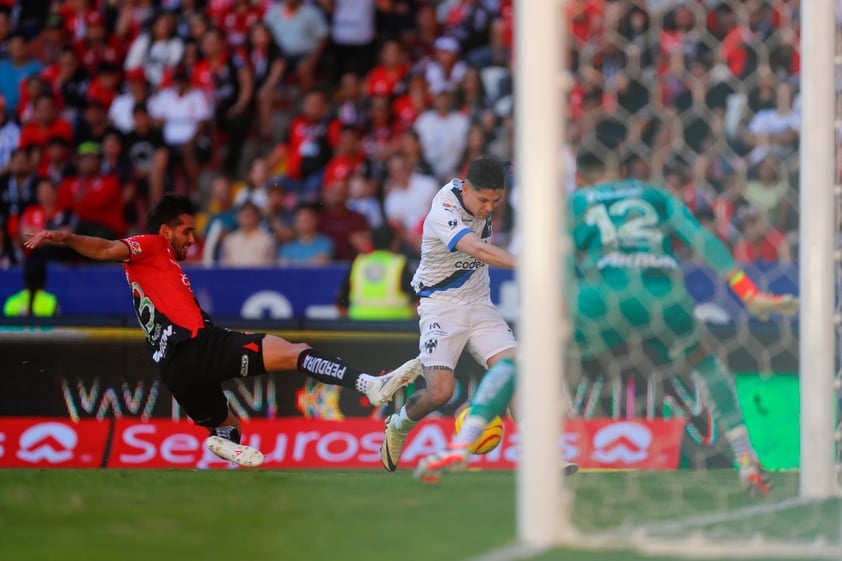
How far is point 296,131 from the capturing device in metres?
13.8

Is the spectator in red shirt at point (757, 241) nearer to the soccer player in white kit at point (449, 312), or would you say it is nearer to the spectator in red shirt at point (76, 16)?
the soccer player in white kit at point (449, 312)

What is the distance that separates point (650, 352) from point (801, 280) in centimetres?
106

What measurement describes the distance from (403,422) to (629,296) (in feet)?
6.15

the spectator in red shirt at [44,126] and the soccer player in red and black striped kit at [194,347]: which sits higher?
the spectator in red shirt at [44,126]

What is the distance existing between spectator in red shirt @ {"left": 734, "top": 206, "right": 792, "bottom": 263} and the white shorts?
3189mm

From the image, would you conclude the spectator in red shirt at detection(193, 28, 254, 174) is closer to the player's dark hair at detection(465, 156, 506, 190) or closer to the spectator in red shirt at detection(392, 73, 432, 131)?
the spectator in red shirt at detection(392, 73, 432, 131)

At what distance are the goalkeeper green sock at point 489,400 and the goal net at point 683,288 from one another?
38 centimetres

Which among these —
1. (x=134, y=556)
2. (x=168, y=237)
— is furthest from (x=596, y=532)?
(x=168, y=237)

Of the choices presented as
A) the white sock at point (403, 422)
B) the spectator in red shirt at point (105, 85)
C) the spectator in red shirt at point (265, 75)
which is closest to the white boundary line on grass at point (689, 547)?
the white sock at point (403, 422)

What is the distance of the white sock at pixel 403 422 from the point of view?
766cm

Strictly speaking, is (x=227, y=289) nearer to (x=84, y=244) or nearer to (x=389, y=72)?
(x=389, y=72)

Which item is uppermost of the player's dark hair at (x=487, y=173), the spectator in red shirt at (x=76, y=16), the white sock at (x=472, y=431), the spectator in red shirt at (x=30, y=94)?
the spectator in red shirt at (x=76, y=16)

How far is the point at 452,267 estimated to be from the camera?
7.64 meters

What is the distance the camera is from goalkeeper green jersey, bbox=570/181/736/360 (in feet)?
20.9
